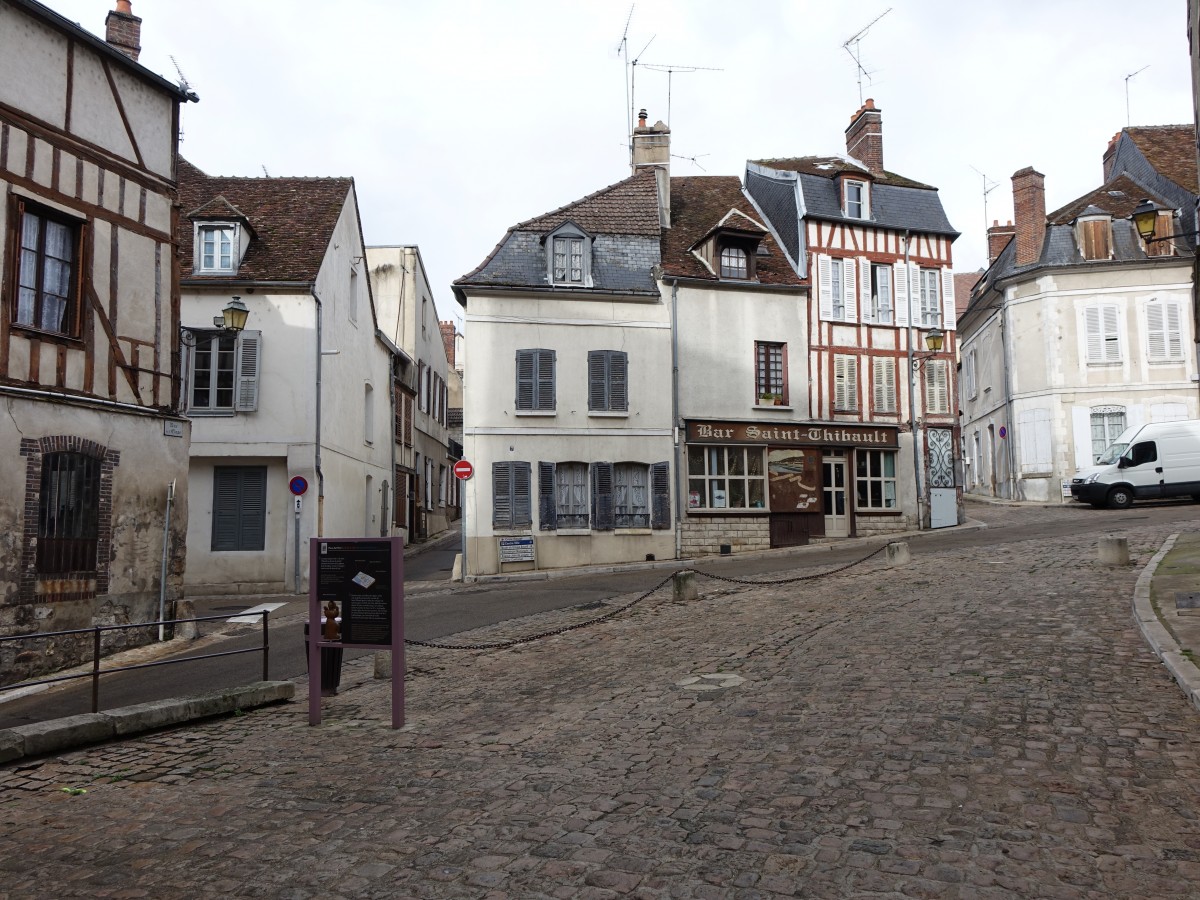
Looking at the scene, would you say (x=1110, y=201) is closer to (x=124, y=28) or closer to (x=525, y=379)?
(x=525, y=379)

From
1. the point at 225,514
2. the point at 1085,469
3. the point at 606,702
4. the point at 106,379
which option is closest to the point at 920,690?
the point at 606,702

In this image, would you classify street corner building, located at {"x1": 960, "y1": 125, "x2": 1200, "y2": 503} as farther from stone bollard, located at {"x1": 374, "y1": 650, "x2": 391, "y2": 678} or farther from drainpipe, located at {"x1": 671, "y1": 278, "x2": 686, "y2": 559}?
stone bollard, located at {"x1": 374, "y1": 650, "x2": 391, "y2": 678}

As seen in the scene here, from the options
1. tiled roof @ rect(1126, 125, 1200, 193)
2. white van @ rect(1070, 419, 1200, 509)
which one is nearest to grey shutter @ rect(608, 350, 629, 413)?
white van @ rect(1070, 419, 1200, 509)

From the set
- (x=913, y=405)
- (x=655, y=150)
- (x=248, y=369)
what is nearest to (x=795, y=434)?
(x=913, y=405)

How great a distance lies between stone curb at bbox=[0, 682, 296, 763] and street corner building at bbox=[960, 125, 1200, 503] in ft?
83.6

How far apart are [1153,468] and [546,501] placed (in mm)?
14809

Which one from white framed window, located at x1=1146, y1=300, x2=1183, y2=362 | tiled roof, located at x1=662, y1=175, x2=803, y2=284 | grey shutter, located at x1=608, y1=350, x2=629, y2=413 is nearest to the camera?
grey shutter, located at x1=608, y1=350, x2=629, y2=413

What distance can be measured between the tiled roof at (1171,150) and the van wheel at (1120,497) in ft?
32.6

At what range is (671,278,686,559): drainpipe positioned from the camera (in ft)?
71.8

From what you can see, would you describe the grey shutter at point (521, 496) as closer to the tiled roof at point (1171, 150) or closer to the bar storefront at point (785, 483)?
the bar storefront at point (785, 483)

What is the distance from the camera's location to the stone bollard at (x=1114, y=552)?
43.8 feet

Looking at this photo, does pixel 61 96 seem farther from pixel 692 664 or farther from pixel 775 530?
pixel 775 530

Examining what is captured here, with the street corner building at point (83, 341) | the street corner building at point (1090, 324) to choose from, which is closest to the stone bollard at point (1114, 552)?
the street corner building at point (83, 341)

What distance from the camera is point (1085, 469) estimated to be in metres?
28.0
